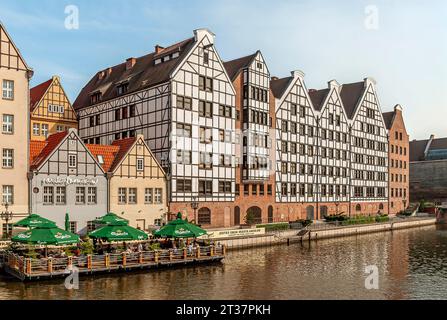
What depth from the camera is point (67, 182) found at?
43938 millimetres

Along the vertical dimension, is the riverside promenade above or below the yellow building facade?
below

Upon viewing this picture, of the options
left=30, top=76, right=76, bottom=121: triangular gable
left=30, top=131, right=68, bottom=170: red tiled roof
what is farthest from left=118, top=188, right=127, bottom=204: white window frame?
left=30, top=76, right=76, bottom=121: triangular gable

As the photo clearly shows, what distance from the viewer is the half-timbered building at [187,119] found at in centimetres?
5250

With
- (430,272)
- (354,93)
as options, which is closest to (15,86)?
(430,272)

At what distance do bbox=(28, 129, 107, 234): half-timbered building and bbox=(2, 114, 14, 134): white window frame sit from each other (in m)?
3.20

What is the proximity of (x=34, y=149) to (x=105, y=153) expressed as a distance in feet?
22.3

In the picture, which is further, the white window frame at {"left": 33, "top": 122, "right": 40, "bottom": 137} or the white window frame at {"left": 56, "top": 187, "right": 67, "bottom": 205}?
the white window frame at {"left": 33, "top": 122, "right": 40, "bottom": 137}

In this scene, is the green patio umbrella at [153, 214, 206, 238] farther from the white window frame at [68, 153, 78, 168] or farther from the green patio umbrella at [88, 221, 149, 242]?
the white window frame at [68, 153, 78, 168]

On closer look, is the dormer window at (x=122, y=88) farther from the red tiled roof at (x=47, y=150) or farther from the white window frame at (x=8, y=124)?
the white window frame at (x=8, y=124)

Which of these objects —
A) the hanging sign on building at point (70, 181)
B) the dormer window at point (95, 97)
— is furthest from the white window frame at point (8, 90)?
the dormer window at point (95, 97)

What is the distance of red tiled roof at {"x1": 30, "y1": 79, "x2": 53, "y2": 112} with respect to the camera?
61.0 meters

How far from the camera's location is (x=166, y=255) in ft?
116
